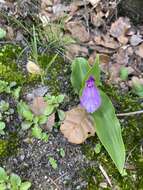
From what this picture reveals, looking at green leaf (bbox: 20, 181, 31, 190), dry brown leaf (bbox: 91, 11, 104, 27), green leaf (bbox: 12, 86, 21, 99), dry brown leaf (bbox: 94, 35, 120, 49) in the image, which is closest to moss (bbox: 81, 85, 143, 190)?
green leaf (bbox: 20, 181, 31, 190)

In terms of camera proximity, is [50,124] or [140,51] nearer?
[50,124]

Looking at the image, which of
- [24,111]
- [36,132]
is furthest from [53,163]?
[24,111]

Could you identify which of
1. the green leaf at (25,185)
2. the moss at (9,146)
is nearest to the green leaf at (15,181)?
the green leaf at (25,185)

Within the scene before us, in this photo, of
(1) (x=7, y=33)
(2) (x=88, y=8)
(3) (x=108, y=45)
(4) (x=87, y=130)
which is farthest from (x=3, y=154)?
(2) (x=88, y=8)

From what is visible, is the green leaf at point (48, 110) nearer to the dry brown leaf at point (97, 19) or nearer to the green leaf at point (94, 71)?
the green leaf at point (94, 71)

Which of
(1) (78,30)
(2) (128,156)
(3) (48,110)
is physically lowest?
(2) (128,156)

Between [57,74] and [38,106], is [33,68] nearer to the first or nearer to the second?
[57,74]

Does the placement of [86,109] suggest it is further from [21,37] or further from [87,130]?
[21,37]
